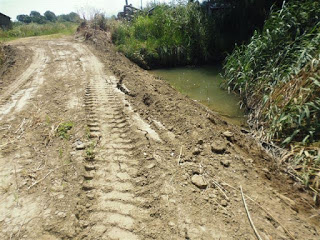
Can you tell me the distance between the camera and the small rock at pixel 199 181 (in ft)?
7.36

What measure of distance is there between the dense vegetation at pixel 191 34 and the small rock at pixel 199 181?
706cm

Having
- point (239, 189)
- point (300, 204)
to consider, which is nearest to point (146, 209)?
point (239, 189)

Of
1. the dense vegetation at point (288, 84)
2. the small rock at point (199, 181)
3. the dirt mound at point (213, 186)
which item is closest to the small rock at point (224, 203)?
the dirt mound at point (213, 186)

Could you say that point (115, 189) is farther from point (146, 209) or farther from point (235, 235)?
point (235, 235)

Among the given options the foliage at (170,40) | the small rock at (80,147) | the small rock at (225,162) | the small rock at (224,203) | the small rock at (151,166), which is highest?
the foliage at (170,40)

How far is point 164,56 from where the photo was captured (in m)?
8.87

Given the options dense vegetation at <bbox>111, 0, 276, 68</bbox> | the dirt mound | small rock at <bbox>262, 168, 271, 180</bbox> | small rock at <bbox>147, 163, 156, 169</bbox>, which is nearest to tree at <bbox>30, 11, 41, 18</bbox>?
dense vegetation at <bbox>111, 0, 276, 68</bbox>

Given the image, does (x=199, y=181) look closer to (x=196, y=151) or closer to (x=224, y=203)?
(x=224, y=203)

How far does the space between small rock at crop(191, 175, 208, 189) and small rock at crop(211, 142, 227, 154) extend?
1.80ft

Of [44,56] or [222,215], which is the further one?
[44,56]

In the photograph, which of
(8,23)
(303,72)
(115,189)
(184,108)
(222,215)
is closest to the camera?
(222,215)

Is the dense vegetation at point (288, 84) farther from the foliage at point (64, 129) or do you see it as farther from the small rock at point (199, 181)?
the foliage at point (64, 129)

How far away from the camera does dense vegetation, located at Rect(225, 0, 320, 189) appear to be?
114 inches

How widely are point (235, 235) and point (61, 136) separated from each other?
98.6 inches
